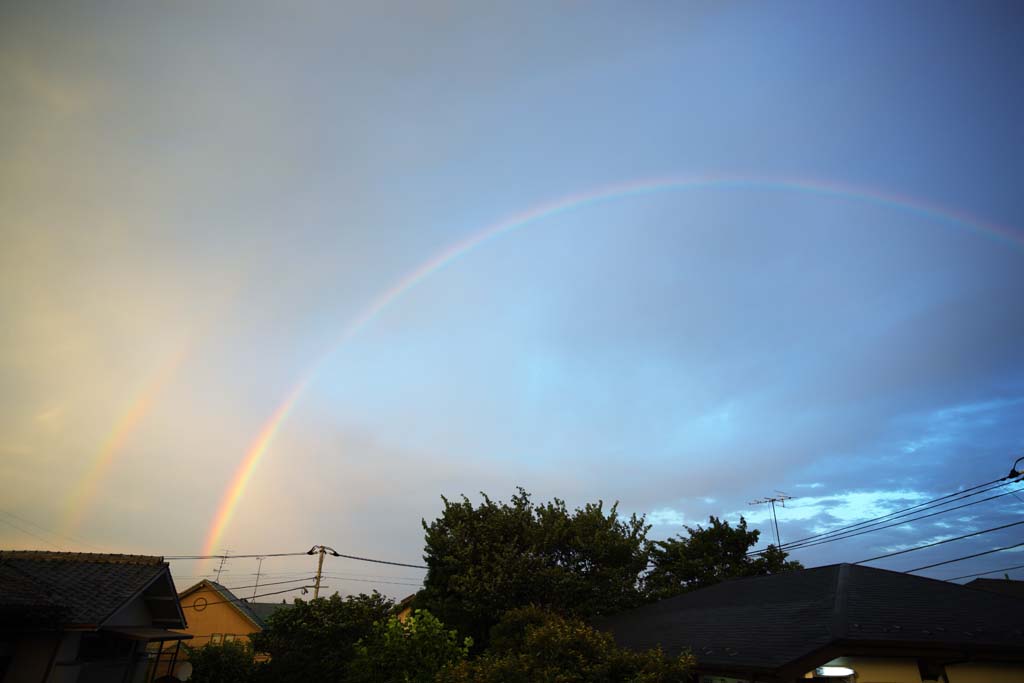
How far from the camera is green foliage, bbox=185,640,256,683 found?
88.3 feet

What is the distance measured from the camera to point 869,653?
1188 cm

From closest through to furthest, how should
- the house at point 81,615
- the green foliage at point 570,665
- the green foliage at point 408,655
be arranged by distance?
the green foliage at point 570,665 → the green foliage at point 408,655 → the house at point 81,615

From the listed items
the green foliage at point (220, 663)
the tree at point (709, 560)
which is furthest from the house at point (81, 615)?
the tree at point (709, 560)

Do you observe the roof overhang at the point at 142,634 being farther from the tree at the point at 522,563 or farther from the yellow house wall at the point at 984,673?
the yellow house wall at the point at 984,673

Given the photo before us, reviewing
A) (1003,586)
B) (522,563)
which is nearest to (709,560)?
(522,563)

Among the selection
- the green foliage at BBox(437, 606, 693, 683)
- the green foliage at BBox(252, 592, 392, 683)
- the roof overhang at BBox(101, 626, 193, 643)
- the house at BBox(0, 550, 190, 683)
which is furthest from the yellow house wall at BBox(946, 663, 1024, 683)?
the roof overhang at BBox(101, 626, 193, 643)

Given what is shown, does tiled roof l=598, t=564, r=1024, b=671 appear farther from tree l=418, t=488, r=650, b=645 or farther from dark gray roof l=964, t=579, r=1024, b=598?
dark gray roof l=964, t=579, r=1024, b=598

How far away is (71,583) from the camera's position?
2067 cm

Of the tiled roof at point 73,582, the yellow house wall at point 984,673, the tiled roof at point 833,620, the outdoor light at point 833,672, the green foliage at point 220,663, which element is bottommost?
the green foliage at point 220,663

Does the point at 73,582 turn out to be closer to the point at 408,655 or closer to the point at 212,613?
the point at 408,655

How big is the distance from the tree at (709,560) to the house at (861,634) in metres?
30.1

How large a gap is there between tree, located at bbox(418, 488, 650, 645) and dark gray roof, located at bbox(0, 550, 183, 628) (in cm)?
1489

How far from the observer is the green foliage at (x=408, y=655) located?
12500mm

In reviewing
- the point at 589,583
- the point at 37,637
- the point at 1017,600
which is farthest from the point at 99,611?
the point at 1017,600
